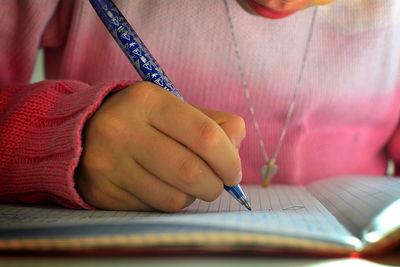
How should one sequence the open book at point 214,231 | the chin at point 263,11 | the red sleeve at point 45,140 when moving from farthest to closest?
the chin at point 263,11 < the red sleeve at point 45,140 < the open book at point 214,231

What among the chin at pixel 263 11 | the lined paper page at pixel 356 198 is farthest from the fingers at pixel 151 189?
the chin at pixel 263 11

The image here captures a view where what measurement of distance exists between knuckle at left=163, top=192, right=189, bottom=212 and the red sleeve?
59 mm

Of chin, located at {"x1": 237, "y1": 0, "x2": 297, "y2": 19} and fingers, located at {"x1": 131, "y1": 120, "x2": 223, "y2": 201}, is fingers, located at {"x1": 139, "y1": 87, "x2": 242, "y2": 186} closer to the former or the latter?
fingers, located at {"x1": 131, "y1": 120, "x2": 223, "y2": 201}

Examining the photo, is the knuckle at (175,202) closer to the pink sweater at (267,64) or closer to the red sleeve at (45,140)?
the red sleeve at (45,140)

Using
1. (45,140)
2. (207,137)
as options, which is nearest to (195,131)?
(207,137)

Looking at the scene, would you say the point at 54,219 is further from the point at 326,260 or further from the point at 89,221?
the point at 326,260

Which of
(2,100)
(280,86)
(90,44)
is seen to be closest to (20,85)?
(2,100)

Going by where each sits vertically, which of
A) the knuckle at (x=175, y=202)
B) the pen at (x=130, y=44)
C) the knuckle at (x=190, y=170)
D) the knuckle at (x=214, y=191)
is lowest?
the knuckle at (x=175, y=202)

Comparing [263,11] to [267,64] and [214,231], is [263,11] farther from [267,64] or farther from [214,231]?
[214,231]

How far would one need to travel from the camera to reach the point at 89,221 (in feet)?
0.85

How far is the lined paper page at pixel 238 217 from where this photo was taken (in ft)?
0.77

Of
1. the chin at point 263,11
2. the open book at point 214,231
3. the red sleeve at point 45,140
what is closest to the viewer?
the open book at point 214,231

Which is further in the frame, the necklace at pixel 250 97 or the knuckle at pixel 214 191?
the necklace at pixel 250 97

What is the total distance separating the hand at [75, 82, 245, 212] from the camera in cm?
31
